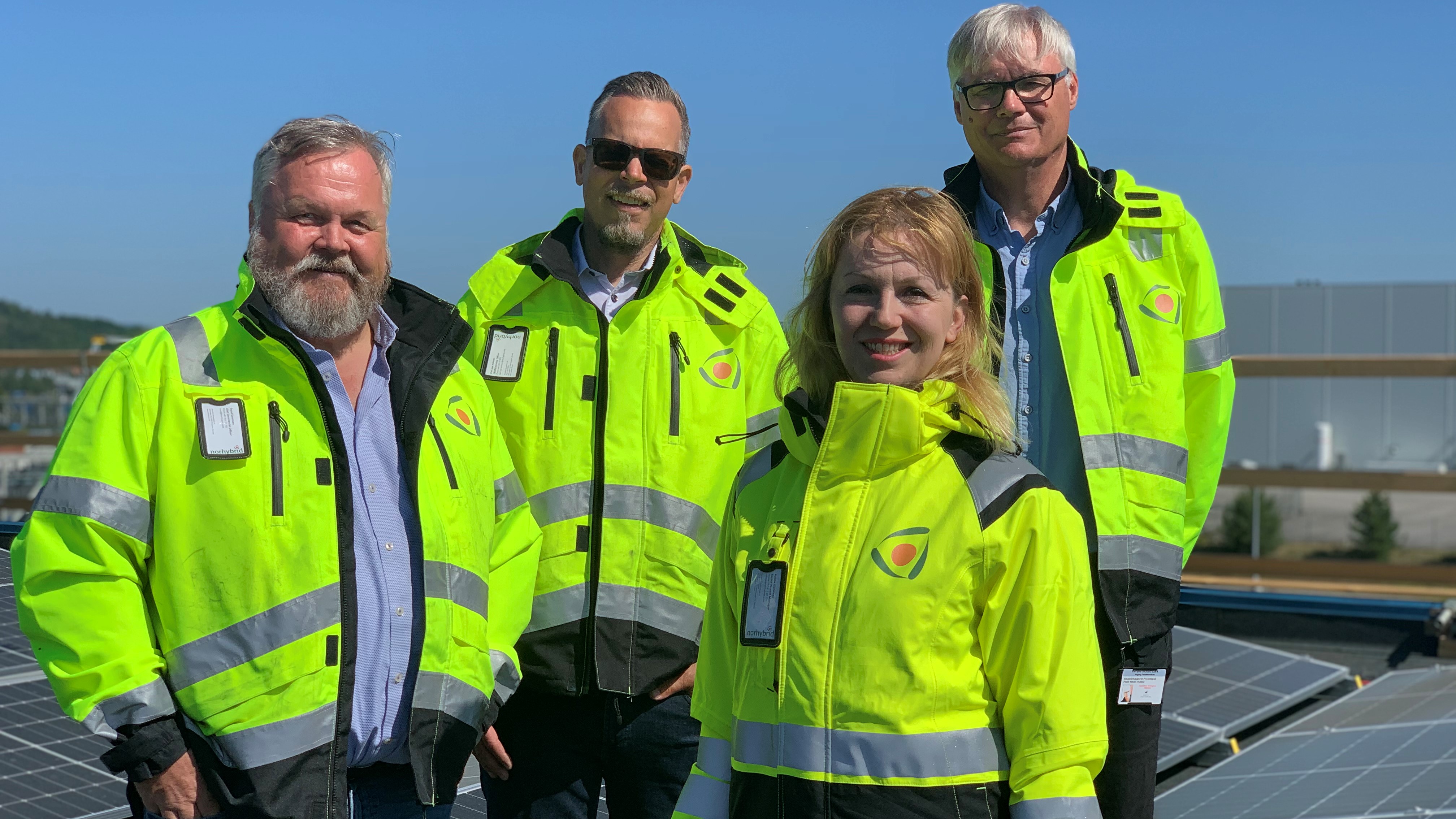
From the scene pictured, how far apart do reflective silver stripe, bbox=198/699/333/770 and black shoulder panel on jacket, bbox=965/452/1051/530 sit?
1201mm

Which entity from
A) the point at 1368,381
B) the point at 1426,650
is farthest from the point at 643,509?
the point at 1368,381

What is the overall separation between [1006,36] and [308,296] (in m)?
1.47

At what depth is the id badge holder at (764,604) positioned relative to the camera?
1.95 metres

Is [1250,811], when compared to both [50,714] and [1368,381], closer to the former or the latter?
[50,714]

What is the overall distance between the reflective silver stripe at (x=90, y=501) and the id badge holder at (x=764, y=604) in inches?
40.4

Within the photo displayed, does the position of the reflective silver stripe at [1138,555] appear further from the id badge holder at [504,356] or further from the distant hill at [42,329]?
the distant hill at [42,329]

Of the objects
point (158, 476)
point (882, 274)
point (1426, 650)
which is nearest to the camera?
point (882, 274)

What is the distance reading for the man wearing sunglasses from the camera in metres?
2.95

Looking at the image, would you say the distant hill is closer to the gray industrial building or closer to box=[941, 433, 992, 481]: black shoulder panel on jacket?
the gray industrial building

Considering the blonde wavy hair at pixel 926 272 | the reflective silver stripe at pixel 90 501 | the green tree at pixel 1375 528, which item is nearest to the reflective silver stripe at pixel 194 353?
the reflective silver stripe at pixel 90 501

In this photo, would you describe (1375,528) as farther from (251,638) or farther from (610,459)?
(251,638)

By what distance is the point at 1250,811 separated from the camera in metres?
4.05

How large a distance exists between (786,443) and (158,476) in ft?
3.46

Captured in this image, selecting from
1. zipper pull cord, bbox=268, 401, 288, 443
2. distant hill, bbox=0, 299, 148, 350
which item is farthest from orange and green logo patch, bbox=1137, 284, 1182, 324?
distant hill, bbox=0, 299, 148, 350
